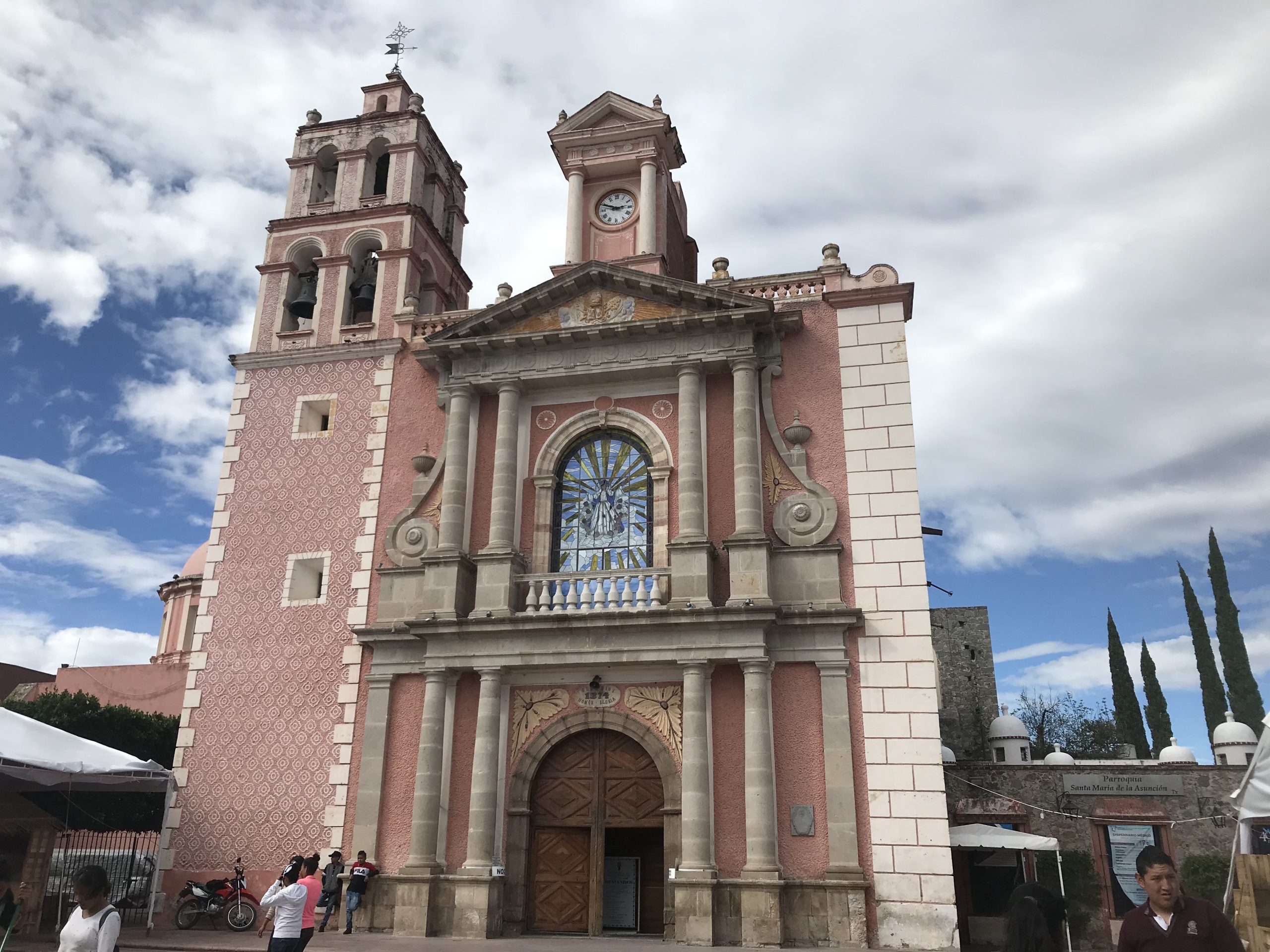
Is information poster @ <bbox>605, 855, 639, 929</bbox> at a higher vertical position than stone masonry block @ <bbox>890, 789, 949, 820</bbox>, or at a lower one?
lower

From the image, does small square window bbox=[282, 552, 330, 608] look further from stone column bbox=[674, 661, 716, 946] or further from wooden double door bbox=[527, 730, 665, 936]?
stone column bbox=[674, 661, 716, 946]

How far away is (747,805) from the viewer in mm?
15531

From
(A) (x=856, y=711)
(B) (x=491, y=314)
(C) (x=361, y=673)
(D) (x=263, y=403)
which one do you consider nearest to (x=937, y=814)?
(A) (x=856, y=711)

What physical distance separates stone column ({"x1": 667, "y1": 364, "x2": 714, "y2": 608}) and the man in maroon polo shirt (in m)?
10.5

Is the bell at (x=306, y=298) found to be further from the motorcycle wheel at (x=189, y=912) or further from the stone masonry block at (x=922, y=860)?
the stone masonry block at (x=922, y=860)

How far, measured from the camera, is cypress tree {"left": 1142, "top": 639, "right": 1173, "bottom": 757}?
134ft

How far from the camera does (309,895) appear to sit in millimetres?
9484

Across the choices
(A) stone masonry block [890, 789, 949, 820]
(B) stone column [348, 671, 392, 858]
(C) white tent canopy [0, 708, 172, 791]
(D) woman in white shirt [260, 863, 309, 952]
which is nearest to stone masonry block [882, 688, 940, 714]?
(A) stone masonry block [890, 789, 949, 820]

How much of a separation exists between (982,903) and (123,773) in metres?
16.7

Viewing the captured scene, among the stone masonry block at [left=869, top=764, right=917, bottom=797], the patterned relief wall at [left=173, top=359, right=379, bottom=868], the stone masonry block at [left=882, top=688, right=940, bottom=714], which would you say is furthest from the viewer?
the patterned relief wall at [left=173, top=359, right=379, bottom=868]

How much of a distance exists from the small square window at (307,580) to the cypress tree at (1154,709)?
34.4m

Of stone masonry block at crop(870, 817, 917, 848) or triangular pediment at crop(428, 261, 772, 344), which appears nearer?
stone masonry block at crop(870, 817, 917, 848)

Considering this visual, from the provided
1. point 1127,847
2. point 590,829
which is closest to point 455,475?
point 590,829

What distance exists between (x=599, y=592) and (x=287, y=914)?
8585 mm
